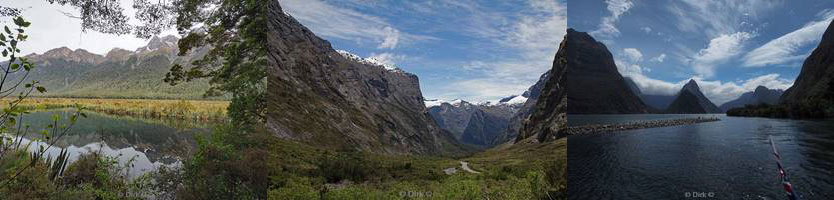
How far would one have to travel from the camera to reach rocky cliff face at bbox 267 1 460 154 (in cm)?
1082

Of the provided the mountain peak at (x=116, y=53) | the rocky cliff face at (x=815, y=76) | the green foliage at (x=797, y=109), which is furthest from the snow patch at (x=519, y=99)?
the mountain peak at (x=116, y=53)

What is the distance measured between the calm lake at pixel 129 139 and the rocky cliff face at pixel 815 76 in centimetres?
2033

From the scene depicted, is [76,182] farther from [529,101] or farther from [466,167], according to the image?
[529,101]

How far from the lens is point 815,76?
12.9 metres

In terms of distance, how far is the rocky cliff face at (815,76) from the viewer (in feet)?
42.7

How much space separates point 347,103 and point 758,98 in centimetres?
1600

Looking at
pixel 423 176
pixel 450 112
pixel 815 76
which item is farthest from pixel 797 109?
pixel 423 176

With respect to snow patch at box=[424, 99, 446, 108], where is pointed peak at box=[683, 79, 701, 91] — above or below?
above

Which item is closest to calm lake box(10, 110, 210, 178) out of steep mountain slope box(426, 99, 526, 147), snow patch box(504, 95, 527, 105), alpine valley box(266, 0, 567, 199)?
alpine valley box(266, 0, 567, 199)

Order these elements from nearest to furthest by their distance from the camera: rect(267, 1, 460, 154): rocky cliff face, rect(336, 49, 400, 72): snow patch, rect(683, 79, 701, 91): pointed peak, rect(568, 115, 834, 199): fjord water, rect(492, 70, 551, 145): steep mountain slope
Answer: rect(492, 70, 551, 145): steep mountain slope → rect(336, 49, 400, 72): snow patch → rect(267, 1, 460, 154): rocky cliff face → rect(568, 115, 834, 199): fjord water → rect(683, 79, 701, 91): pointed peak

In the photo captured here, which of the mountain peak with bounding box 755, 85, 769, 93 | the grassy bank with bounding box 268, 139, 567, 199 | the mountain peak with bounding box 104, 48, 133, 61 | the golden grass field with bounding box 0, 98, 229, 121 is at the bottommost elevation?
the grassy bank with bounding box 268, 139, 567, 199

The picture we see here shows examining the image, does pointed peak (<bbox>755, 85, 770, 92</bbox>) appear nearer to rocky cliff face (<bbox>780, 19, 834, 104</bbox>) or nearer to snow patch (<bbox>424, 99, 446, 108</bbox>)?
rocky cliff face (<bbox>780, 19, 834, 104</bbox>)

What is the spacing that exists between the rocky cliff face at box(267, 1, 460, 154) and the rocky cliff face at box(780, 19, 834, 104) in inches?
462

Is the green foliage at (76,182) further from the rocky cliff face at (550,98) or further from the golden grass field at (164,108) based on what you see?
the rocky cliff face at (550,98)
